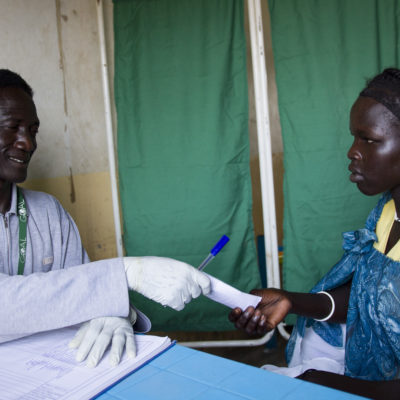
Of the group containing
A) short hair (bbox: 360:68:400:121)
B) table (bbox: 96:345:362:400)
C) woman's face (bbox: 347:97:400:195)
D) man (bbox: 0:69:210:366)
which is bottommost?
table (bbox: 96:345:362:400)

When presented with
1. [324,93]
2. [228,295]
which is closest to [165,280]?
[228,295]

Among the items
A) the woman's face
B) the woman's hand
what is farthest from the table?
the woman's face

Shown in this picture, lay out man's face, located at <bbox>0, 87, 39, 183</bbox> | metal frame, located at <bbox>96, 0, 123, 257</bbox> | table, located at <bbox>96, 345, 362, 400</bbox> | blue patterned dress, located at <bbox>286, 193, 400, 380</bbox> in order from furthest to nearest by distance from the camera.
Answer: metal frame, located at <bbox>96, 0, 123, 257</bbox> < man's face, located at <bbox>0, 87, 39, 183</bbox> < blue patterned dress, located at <bbox>286, 193, 400, 380</bbox> < table, located at <bbox>96, 345, 362, 400</bbox>

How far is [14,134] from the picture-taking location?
4.29 feet

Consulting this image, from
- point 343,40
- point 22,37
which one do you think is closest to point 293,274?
point 343,40

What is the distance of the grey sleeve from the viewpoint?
833 mm

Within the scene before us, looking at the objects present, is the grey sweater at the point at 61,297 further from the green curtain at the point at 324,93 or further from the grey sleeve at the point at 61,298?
the green curtain at the point at 324,93

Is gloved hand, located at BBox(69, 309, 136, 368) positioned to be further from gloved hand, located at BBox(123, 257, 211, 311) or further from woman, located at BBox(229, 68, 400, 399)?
woman, located at BBox(229, 68, 400, 399)

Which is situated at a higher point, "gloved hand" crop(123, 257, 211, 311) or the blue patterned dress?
"gloved hand" crop(123, 257, 211, 311)

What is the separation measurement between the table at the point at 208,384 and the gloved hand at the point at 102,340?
0.07 metres

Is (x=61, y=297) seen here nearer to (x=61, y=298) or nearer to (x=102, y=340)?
(x=61, y=298)

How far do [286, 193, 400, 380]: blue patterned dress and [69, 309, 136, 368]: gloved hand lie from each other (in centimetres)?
71

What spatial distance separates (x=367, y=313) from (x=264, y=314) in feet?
0.99

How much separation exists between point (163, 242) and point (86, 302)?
1383 mm
